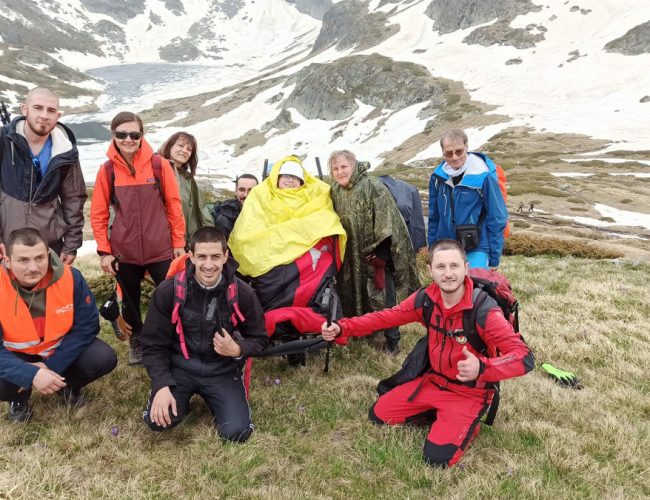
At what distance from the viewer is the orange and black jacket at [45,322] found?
4164 millimetres

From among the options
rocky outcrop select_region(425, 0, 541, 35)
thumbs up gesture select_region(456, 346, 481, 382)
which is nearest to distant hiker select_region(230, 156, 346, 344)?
thumbs up gesture select_region(456, 346, 481, 382)

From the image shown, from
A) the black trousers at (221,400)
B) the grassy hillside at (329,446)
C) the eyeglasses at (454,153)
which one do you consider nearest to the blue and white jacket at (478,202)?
the eyeglasses at (454,153)

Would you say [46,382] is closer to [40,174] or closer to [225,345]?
[225,345]

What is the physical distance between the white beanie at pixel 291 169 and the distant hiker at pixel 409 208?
1.40 m

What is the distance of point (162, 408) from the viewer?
13.8ft

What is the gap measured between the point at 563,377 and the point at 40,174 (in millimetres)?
7127

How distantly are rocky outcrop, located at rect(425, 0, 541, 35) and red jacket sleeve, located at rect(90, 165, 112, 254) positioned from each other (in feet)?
445

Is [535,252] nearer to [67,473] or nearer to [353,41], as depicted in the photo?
[67,473]

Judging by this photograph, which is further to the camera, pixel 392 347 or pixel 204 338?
pixel 392 347

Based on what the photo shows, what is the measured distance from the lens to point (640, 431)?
4.54 m

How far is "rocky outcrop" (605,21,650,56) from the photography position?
285ft

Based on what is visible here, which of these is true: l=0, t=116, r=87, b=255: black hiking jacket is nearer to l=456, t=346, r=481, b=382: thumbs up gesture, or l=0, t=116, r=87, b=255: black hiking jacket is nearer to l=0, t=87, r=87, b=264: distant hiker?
l=0, t=87, r=87, b=264: distant hiker

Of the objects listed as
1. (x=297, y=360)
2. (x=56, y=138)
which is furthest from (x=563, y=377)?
(x=56, y=138)

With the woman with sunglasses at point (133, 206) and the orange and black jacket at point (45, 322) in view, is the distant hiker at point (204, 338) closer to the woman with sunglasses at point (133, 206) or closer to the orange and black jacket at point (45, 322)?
the orange and black jacket at point (45, 322)
